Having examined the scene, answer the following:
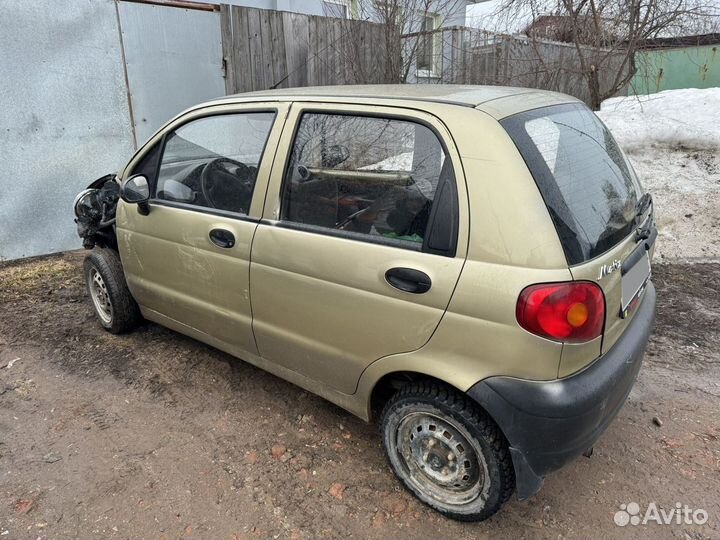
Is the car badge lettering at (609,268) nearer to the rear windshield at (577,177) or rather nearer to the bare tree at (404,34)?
the rear windshield at (577,177)

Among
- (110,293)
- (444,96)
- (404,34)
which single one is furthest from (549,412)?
(404,34)

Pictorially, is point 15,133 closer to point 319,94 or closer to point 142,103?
point 142,103

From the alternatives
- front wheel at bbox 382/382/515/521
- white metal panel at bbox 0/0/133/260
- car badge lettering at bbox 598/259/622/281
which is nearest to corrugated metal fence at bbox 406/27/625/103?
white metal panel at bbox 0/0/133/260

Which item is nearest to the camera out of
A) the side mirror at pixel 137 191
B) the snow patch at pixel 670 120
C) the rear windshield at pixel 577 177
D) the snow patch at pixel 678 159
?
the rear windshield at pixel 577 177

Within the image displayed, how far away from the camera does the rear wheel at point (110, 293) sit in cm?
386

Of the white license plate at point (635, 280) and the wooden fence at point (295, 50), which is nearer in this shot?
the white license plate at point (635, 280)

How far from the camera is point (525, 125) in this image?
7.11 ft

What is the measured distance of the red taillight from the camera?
75.1 inches

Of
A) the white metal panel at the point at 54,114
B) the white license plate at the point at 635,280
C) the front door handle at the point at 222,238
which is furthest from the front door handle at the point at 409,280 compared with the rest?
the white metal panel at the point at 54,114

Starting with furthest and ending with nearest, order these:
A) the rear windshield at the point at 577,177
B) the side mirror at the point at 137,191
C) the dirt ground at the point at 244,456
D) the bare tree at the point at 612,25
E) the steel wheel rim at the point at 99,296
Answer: the bare tree at the point at 612,25
the steel wheel rim at the point at 99,296
the side mirror at the point at 137,191
the dirt ground at the point at 244,456
the rear windshield at the point at 577,177

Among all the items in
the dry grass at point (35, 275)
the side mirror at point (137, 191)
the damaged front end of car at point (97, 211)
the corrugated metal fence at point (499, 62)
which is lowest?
the dry grass at point (35, 275)

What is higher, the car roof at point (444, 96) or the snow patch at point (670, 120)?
the car roof at point (444, 96)

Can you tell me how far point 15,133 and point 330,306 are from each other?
4972 millimetres

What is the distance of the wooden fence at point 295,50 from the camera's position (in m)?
6.87
